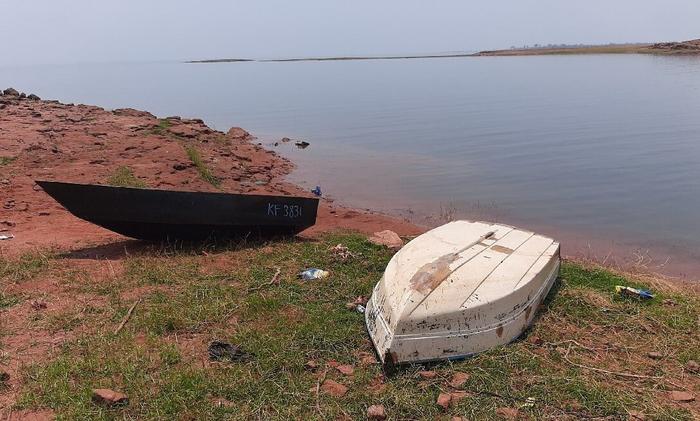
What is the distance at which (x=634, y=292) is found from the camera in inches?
221

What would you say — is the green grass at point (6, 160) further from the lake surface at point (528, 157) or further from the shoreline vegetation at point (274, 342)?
the lake surface at point (528, 157)

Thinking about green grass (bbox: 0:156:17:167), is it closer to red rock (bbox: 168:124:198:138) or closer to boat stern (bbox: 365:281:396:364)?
red rock (bbox: 168:124:198:138)

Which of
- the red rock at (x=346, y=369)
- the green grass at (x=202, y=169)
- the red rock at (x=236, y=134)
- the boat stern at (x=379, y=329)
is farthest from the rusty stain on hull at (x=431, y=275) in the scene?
the red rock at (x=236, y=134)

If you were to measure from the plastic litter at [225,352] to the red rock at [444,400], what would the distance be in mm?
1552

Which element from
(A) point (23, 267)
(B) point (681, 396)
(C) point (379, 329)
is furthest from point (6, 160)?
(B) point (681, 396)

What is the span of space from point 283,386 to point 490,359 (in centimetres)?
163

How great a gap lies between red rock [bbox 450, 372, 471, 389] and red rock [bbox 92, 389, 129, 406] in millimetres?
2318

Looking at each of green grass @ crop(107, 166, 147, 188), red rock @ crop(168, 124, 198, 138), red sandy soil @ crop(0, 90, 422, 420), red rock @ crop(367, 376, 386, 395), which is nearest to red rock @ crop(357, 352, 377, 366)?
red rock @ crop(367, 376, 386, 395)

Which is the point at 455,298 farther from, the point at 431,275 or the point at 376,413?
the point at 376,413

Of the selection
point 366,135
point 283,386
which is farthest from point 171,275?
point 366,135

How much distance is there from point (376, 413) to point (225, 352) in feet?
4.63

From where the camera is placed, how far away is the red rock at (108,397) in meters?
3.61

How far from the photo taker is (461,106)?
88.1ft

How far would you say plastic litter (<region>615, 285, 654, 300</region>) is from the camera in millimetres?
5559
